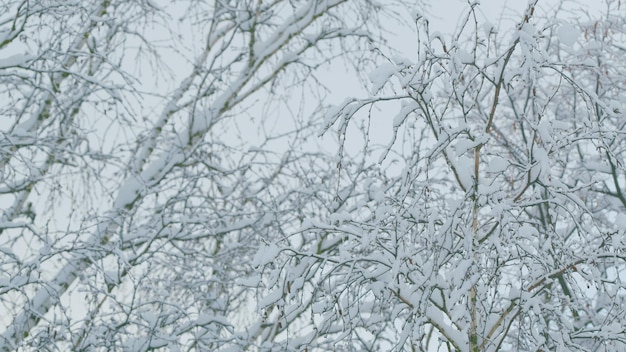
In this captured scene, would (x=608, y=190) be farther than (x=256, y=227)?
Yes

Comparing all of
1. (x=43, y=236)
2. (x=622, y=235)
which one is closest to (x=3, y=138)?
(x=43, y=236)

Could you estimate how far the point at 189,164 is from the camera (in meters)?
6.94

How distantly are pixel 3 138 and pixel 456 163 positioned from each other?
3.26 meters

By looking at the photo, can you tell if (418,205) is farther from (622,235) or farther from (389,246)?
(622,235)

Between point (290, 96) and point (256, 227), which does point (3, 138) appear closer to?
point (256, 227)

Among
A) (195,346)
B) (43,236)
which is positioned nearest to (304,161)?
(195,346)

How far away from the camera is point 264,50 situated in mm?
7344

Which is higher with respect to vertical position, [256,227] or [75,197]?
[256,227]

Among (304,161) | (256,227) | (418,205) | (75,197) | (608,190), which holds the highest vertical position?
(608,190)

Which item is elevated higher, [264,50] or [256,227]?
[264,50]

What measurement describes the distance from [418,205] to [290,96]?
4.38 m

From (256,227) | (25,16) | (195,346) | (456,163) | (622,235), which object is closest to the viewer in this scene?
(622,235)

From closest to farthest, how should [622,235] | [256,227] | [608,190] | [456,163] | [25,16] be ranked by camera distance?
[622,235]
[456,163]
[25,16]
[256,227]
[608,190]

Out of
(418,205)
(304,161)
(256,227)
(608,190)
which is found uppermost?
(608,190)
